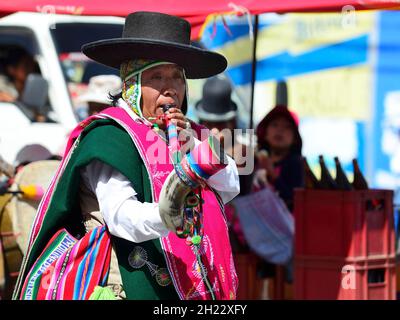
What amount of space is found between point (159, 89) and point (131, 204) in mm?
527

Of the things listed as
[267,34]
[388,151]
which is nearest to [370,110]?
[388,151]

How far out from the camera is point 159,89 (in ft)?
12.6

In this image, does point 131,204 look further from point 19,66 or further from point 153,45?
point 19,66

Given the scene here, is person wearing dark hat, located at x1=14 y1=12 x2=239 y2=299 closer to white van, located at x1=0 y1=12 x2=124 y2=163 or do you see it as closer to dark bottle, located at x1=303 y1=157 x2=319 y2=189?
dark bottle, located at x1=303 y1=157 x2=319 y2=189

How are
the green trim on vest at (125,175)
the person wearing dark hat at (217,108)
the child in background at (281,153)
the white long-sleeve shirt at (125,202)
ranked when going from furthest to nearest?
the person wearing dark hat at (217,108), the child in background at (281,153), the green trim on vest at (125,175), the white long-sleeve shirt at (125,202)

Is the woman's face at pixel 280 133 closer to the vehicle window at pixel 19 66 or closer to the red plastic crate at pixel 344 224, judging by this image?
the red plastic crate at pixel 344 224

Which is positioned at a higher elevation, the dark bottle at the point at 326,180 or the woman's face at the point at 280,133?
the woman's face at the point at 280,133

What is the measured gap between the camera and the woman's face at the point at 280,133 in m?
7.25

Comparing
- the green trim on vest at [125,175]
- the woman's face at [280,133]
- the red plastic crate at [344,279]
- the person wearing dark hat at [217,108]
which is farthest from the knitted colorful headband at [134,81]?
the woman's face at [280,133]

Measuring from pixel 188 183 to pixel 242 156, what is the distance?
271 centimetres

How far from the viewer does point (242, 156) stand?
594cm

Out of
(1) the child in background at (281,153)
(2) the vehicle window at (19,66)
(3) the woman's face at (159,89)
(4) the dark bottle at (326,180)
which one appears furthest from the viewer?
(2) the vehicle window at (19,66)

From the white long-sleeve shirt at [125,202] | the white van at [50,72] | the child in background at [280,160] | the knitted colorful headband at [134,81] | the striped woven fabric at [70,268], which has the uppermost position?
the white van at [50,72]

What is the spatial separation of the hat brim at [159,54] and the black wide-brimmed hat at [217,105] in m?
2.92
